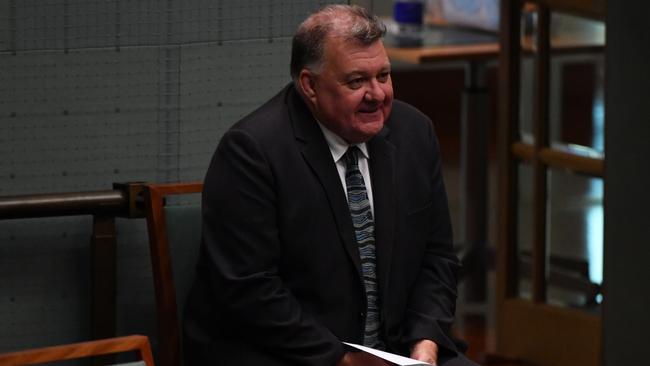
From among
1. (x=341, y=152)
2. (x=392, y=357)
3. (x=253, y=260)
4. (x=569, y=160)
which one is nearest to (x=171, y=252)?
(x=253, y=260)

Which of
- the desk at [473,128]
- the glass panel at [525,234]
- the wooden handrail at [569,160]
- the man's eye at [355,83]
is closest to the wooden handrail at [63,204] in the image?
the man's eye at [355,83]

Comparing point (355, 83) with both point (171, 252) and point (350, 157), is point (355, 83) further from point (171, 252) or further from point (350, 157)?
point (171, 252)

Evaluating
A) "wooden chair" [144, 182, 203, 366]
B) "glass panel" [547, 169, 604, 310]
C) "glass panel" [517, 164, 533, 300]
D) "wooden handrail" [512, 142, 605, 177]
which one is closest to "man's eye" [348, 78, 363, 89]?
"wooden chair" [144, 182, 203, 366]

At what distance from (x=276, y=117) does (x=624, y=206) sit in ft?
4.27

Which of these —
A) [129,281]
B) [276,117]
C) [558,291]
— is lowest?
[558,291]

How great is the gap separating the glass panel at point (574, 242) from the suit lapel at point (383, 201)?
1.95 metres

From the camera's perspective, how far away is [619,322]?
3988 millimetres

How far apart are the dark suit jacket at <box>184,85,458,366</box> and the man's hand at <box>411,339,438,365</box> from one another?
0.02 m

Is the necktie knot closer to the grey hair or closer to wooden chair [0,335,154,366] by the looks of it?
the grey hair

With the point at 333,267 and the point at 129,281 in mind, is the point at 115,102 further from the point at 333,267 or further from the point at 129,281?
the point at 333,267

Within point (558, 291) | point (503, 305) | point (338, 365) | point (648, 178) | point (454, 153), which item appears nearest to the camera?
point (338, 365)

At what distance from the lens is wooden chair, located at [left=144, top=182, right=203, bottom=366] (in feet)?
10.5

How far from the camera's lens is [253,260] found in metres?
2.95

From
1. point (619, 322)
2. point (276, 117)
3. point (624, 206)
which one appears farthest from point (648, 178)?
point (276, 117)
